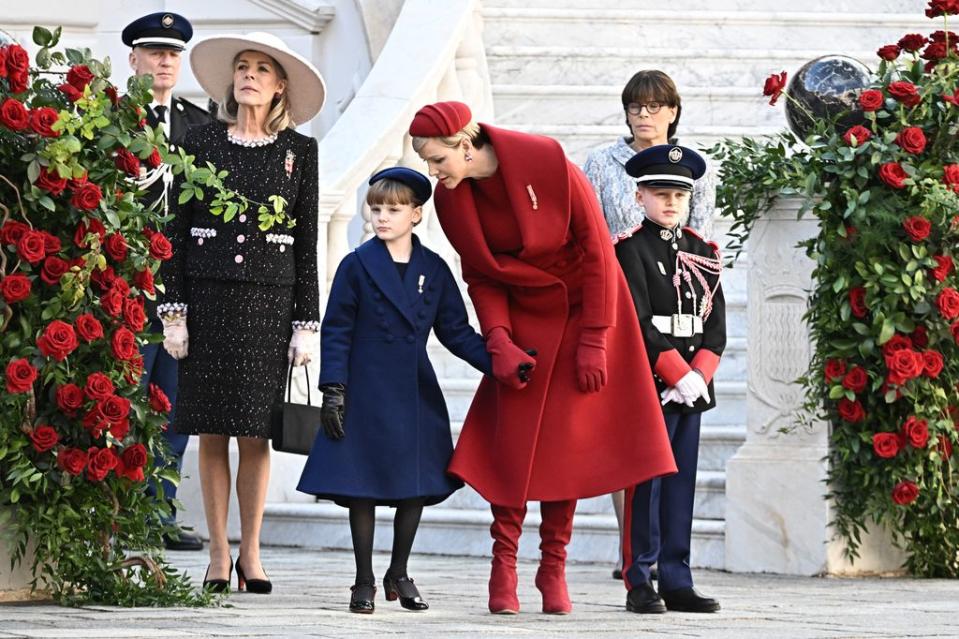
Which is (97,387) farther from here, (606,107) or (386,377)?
(606,107)

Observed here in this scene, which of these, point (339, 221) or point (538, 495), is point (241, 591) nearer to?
point (538, 495)

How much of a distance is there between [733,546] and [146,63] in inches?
112

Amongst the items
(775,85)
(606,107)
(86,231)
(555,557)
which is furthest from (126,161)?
(606,107)

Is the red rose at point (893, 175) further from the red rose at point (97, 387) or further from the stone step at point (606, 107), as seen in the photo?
the stone step at point (606, 107)

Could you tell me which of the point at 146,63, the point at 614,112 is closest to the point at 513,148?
the point at 146,63

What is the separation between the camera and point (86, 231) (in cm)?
609

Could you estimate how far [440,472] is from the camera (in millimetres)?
6316

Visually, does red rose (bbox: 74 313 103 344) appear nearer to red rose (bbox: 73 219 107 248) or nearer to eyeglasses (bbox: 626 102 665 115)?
red rose (bbox: 73 219 107 248)

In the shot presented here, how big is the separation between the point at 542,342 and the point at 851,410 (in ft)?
6.10

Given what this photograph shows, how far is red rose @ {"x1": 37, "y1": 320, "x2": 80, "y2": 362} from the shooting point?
19.4 ft

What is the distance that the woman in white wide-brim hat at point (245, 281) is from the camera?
6762 mm

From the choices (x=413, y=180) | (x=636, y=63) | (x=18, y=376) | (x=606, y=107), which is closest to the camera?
(x=18, y=376)

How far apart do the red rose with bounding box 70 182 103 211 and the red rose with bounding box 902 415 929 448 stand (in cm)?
312

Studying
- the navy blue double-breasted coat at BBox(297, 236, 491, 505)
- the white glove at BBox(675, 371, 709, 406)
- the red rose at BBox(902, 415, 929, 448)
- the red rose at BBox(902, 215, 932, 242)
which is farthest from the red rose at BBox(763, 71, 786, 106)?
the navy blue double-breasted coat at BBox(297, 236, 491, 505)
